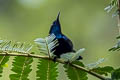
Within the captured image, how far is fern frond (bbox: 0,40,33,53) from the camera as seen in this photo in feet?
6.69

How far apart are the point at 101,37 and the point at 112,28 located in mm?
511

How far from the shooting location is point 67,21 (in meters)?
17.6

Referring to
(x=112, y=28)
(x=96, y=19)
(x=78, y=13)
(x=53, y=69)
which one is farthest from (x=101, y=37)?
(x=53, y=69)

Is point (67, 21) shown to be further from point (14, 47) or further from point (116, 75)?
point (116, 75)

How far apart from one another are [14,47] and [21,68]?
10 cm

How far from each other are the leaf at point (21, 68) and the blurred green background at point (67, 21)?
36.5 feet

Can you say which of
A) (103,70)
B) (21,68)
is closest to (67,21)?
(21,68)

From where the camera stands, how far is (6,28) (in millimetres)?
15070

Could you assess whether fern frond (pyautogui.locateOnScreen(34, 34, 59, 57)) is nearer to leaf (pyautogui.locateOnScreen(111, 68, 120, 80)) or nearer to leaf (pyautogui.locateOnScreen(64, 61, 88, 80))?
leaf (pyautogui.locateOnScreen(64, 61, 88, 80))

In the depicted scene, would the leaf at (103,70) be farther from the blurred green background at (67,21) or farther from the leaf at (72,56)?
the blurred green background at (67,21)

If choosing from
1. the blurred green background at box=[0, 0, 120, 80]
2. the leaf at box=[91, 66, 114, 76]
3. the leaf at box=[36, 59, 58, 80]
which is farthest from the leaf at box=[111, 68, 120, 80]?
the blurred green background at box=[0, 0, 120, 80]

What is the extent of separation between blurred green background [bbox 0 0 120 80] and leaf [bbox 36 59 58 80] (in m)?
11.1

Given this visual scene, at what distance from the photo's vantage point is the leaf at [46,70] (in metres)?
2.04

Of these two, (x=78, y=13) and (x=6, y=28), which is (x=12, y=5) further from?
(x=6, y=28)
